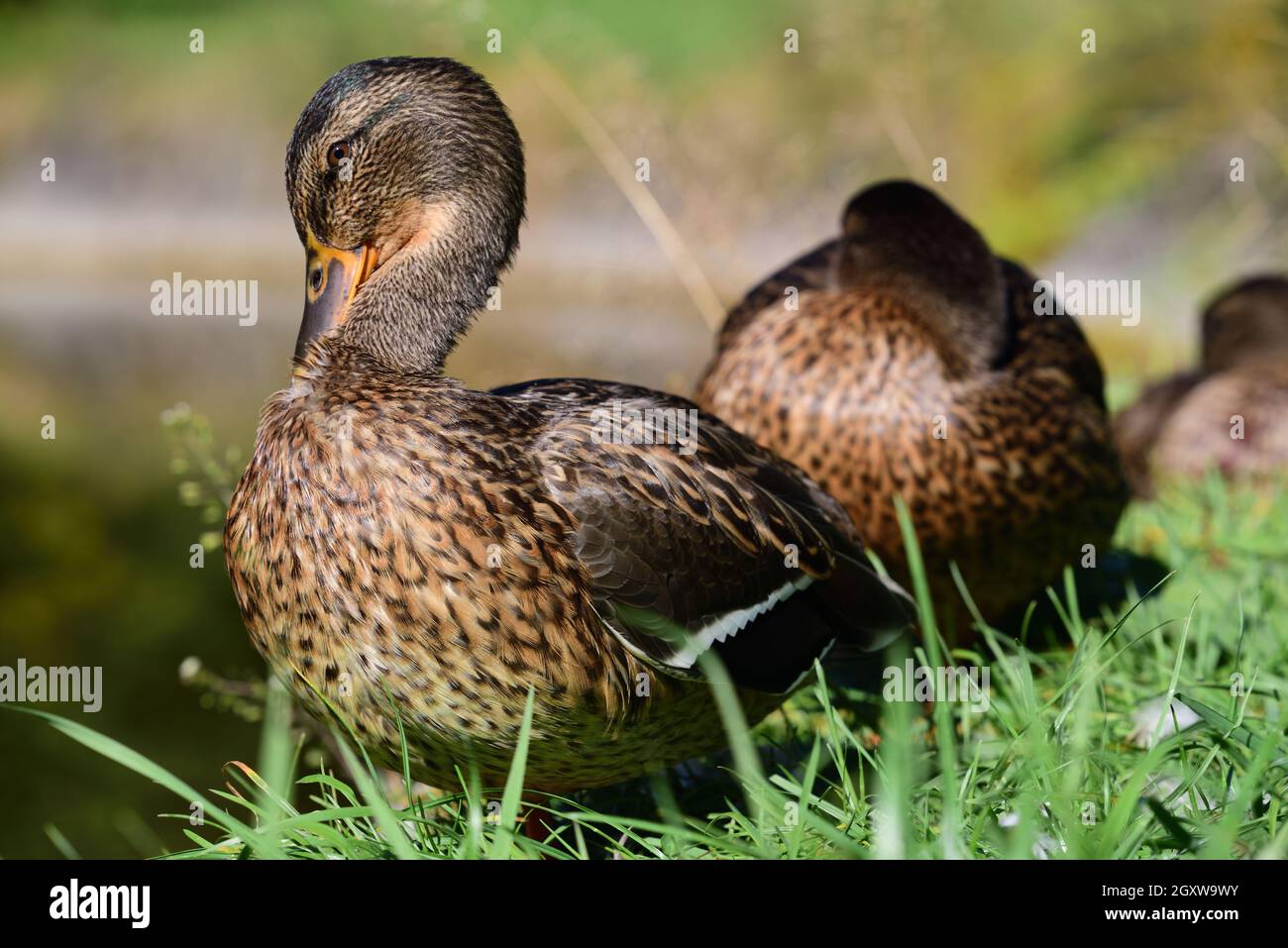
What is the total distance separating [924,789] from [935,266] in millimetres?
1699

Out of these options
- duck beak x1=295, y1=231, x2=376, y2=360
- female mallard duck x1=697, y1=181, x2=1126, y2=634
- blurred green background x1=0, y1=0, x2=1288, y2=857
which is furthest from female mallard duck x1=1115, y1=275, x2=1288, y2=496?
duck beak x1=295, y1=231, x2=376, y2=360

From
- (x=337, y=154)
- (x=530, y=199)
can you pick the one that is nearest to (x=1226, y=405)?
(x=337, y=154)

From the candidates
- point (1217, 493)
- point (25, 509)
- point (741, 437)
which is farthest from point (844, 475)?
point (25, 509)

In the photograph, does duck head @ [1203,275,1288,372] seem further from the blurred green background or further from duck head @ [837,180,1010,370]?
duck head @ [837,180,1010,370]

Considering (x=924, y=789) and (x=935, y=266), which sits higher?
(x=935, y=266)

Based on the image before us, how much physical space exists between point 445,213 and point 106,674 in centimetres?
537

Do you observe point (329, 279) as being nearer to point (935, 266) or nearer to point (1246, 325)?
point (935, 266)

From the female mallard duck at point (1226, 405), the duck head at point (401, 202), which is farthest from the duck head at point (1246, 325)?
the duck head at point (401, 202)

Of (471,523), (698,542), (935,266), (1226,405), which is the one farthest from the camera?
(1226,405)

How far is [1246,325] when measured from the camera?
6.44 m

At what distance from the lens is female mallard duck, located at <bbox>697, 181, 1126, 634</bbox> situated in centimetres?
341

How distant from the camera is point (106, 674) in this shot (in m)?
7.25
